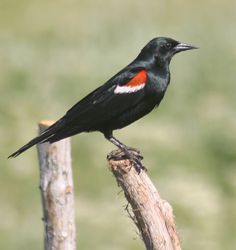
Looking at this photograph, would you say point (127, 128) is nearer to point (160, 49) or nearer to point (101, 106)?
point (160, 49)

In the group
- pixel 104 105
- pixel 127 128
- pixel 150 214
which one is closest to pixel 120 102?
pixel 104 105

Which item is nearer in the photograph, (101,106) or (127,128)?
(101,106)

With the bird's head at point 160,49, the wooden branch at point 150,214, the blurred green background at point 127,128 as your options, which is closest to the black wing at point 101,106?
the bird's head at point 160,49

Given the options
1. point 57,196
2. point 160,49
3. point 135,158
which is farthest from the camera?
point 57,196

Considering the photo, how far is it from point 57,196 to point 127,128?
5620mm

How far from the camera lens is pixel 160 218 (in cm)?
739

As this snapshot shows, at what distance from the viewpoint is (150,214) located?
290 inches

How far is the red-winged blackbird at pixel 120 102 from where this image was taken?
26.5ft

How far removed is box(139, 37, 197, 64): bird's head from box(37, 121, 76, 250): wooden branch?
36.0 inches

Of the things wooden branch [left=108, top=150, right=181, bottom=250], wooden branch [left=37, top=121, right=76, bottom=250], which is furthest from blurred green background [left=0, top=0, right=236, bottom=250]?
wooden branch [left=108, top=150, right=181, bottom=250]

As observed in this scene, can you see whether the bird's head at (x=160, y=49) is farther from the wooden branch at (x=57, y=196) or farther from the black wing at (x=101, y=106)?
the wooden branch at (x=57, y=196)

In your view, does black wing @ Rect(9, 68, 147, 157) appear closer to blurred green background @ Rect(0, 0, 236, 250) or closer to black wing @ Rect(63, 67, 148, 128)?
black wing @ Rect(63, 67, 148, 128)

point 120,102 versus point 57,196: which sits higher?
point 120,102

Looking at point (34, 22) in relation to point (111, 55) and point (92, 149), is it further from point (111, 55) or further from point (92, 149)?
point (92, 149)
